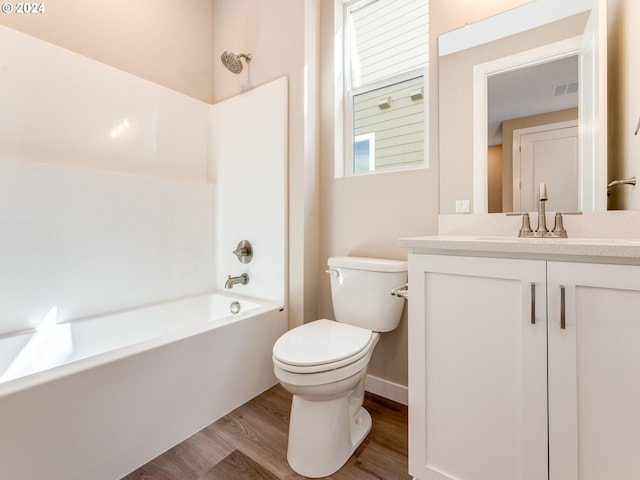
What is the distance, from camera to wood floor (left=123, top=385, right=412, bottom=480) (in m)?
1.18

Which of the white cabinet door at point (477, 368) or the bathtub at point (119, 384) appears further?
the bathtub at point (119, 384)

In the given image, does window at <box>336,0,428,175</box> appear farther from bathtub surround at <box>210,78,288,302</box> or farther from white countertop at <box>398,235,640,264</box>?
white countertop at <box>398,235,640,264</box>

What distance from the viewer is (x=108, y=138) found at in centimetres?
181

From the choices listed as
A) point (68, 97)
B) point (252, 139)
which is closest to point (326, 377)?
point (252, 139)

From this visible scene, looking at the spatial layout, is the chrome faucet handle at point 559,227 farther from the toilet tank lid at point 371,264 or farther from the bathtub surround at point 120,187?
the bathtub surround at point 120,187

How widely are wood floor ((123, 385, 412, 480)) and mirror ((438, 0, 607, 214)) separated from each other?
1.13 meters

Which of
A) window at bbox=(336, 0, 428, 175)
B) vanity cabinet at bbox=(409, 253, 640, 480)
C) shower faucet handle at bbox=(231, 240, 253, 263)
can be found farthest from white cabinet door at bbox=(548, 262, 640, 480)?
shower faucet handle at bbox=(231, 240, 253, 263)

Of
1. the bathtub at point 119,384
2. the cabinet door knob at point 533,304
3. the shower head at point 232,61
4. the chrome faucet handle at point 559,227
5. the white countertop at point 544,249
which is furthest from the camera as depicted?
the shower head at point 232,61

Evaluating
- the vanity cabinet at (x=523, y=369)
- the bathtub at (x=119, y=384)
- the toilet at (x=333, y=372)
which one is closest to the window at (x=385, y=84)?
the toilet at (x=333, y=372)

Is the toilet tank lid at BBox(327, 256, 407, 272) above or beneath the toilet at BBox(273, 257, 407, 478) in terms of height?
above

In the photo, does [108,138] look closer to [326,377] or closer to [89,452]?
[89,452]

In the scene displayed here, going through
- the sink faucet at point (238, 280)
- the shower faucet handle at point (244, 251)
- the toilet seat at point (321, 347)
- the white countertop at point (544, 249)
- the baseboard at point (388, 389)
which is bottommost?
the baseboard at point (388, 389)

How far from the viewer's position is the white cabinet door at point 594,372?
749mm

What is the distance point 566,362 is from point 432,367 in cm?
37
